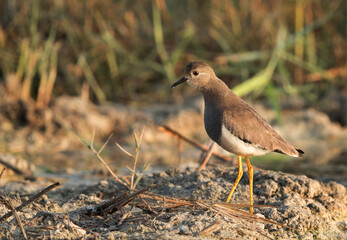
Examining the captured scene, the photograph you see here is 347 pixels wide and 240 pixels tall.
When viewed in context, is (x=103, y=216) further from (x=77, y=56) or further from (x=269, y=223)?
(x=77, y=56)

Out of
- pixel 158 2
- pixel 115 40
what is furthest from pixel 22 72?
pixel 158 2

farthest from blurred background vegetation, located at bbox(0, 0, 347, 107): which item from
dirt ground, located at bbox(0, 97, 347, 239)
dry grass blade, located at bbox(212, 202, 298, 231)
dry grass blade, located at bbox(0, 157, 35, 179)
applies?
dry grass blade, located at bbox(212, 202, 298, 231)

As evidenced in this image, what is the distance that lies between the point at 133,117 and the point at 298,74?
2.57m

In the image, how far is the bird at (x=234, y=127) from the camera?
361cm

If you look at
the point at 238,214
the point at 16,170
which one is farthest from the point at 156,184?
the point at 16,170

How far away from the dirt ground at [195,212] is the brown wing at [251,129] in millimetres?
342

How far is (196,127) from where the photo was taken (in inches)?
283

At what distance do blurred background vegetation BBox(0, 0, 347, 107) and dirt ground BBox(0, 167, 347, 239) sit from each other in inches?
113

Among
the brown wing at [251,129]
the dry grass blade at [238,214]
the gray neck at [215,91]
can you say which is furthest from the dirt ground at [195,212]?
the gray neck at [215,91]

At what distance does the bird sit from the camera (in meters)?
3.61

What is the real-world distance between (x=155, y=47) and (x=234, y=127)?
438cm

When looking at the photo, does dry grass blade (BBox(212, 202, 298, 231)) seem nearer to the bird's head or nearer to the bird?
the bird

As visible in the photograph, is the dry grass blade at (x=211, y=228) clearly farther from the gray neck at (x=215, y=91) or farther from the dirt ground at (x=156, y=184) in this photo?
the gray neck at (x=215, y=91)

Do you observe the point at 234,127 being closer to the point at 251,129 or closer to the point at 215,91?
the point at 251,129
